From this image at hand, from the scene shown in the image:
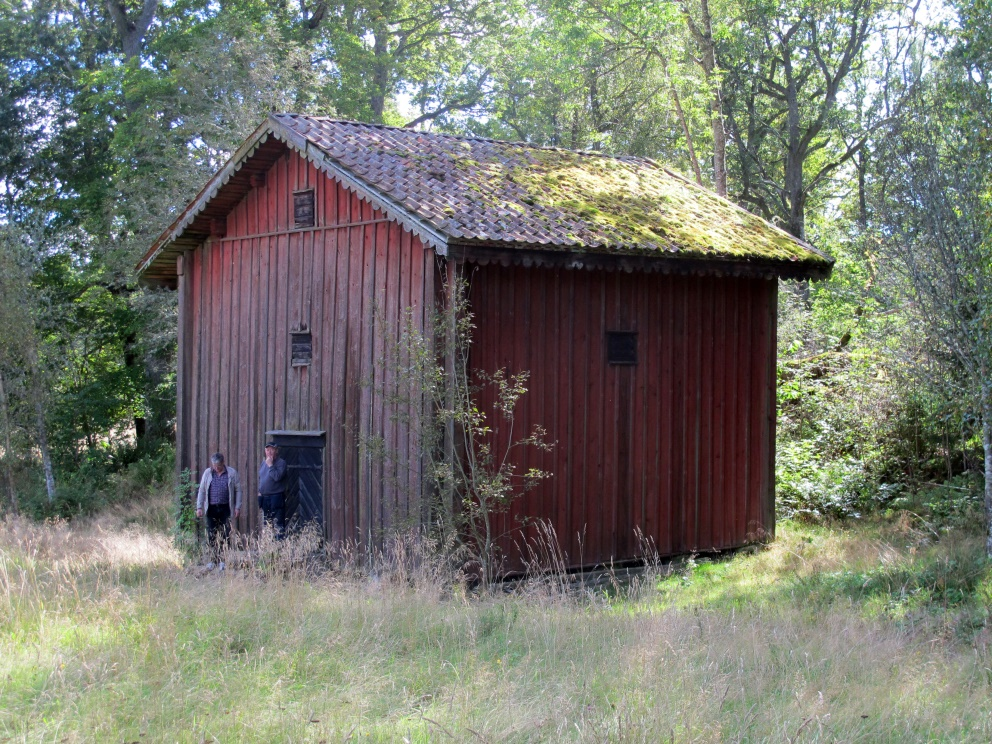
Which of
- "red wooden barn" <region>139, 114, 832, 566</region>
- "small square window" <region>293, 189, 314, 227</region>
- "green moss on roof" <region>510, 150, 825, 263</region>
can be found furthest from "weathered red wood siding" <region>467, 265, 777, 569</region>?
"small square window" <region>293, 189, 314, 227</region>

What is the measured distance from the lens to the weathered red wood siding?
12.5 metres

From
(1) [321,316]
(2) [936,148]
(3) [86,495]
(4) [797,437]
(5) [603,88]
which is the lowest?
(3) [86,495]

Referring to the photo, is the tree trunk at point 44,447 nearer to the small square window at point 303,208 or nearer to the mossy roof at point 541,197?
the small square window at point 303,208

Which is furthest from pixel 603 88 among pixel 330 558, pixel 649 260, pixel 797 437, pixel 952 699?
pixel 952 699

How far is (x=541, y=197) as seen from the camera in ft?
43.1

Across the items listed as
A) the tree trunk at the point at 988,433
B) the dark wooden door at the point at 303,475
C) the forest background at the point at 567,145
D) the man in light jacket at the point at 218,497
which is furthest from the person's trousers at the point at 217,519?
the tree trunk at the point at 988,433

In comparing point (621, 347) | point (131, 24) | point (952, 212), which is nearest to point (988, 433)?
point (952, 212)

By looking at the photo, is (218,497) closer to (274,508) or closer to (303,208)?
(274,508)

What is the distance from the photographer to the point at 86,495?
75.9ft

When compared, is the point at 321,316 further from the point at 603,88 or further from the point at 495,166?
the point at 603,88

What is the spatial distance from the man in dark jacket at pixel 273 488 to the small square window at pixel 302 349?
3.68 feet

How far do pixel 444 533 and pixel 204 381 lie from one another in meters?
5.84

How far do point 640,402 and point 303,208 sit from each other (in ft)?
16.2

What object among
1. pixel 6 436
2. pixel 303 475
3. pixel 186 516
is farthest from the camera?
pixel 6 436
